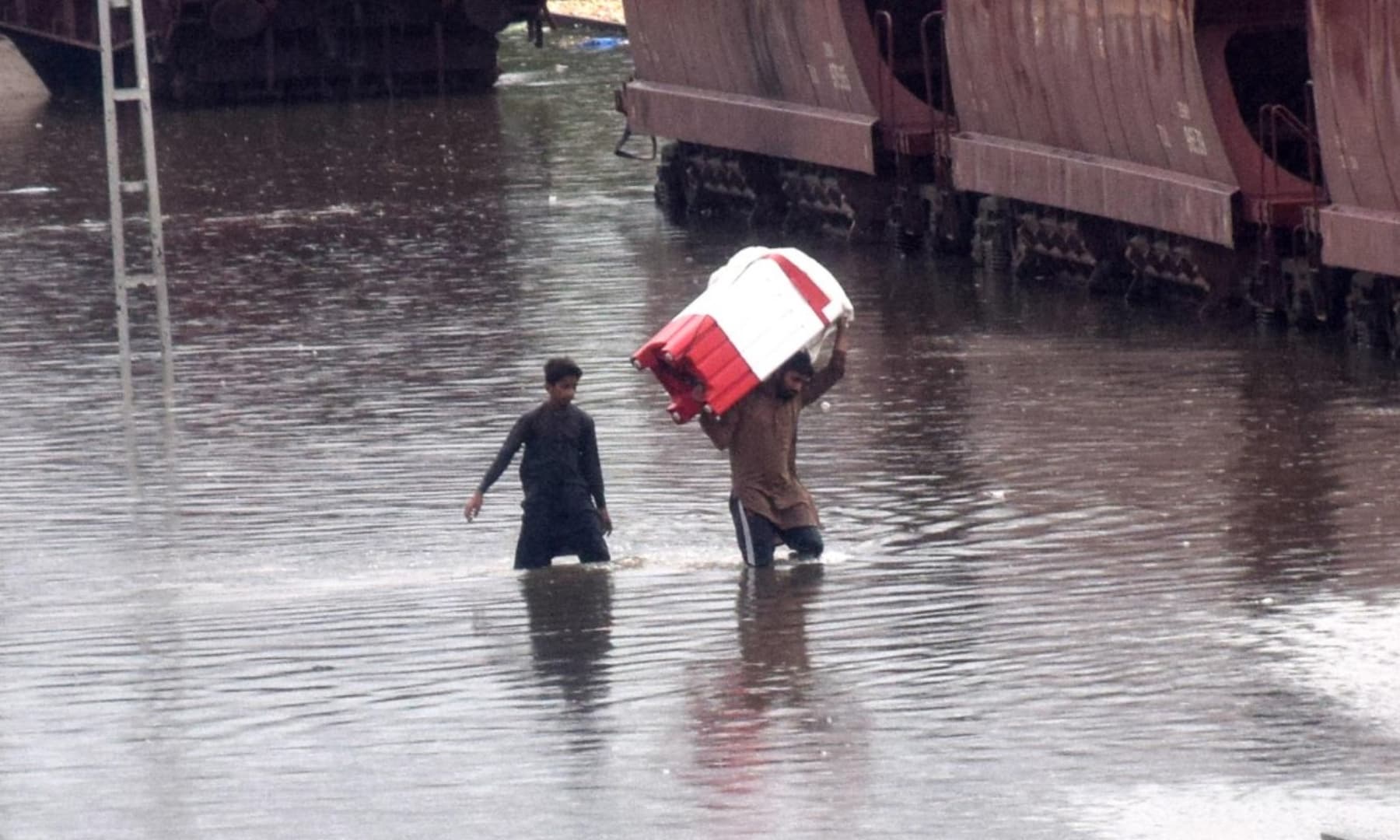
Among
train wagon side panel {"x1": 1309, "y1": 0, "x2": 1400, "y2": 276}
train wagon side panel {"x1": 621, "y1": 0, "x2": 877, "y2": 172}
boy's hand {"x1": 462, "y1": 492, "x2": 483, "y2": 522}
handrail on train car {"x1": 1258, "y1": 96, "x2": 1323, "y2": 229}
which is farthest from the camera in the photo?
train wagon side panel {"x1": 621, "y1": 0, "x2": 877, "y2": 172}

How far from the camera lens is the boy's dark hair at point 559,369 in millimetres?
11203

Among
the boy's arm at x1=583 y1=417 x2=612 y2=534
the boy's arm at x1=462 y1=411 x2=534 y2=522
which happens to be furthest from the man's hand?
the boy's arm at x1=462 y1=411 x2=534 y2=522

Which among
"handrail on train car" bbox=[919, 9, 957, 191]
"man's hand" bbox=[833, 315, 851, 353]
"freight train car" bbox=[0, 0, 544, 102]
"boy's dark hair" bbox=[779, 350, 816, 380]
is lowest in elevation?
"freight train car" bbox=[0, 0, 544, 102]

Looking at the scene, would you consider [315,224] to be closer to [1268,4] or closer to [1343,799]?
[1268,4]

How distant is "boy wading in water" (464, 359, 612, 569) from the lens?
37.3ft

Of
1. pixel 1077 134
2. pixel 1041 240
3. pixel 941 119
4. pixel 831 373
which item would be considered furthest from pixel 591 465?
pixel 941 119

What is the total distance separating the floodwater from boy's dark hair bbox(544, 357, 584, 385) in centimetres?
79

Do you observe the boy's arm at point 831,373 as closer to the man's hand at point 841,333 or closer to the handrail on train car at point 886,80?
the man's hand at point 841,333

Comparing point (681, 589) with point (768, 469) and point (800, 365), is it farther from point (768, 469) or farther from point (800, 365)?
point (800, 365)

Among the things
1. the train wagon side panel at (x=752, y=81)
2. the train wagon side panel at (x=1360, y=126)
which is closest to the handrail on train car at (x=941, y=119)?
the train wagon side panel at (x=752, y=81)

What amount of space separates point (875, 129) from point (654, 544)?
1165 cm

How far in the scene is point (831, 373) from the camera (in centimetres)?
1162

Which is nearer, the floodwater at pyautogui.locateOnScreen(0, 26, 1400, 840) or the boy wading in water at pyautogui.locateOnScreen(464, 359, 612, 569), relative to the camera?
the floodwater at pyautogui.locateOnScreen(0, 26, 1400, 840)

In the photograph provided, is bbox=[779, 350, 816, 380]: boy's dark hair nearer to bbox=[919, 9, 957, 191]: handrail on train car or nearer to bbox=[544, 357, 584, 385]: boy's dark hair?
bbox=[544, 357, 584, 385]: boy's dark hair
